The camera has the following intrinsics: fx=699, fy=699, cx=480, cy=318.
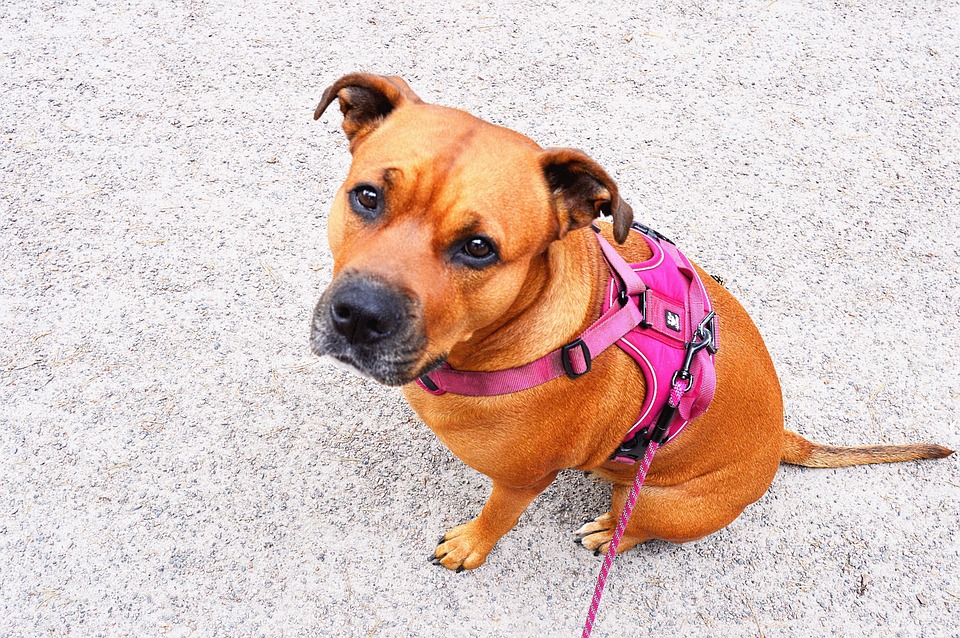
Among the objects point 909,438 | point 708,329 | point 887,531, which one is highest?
point 708,329

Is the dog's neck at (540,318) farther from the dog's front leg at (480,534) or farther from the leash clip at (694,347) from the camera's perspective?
the dog's front leg at (480,534)

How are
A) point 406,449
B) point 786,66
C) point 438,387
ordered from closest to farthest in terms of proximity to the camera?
1. point 438,387
2. point 406,449
3. point 786,66

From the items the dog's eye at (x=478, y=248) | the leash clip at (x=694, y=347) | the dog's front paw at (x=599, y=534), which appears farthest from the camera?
the dog's front paw at (x=599, y=534)

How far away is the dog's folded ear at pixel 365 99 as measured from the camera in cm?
Result: 255

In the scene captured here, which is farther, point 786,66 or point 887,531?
point 786,66

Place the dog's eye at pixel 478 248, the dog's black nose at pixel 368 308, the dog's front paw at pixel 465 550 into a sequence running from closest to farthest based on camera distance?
1. the dog's black nose at pixel 368 308
2. the dog's eye at pixel 478 248
3. the dog's front paw at pixel 465 550

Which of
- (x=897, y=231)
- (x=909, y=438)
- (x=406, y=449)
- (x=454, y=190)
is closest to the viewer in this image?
(x=454, y=190)

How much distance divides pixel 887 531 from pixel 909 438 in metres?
0.64

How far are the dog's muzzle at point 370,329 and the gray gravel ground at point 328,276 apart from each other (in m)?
1.71

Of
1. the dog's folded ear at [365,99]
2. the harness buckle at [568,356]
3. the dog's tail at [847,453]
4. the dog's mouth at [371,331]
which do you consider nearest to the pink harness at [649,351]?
the harness buckle at [568,356]

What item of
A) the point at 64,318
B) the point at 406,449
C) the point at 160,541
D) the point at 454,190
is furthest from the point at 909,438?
the point at 64,318

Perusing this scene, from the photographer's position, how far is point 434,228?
7.51ft

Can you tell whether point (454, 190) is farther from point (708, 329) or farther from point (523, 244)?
point (708, 329)

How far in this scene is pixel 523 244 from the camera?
94.5 inches
